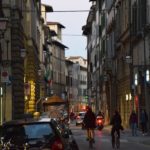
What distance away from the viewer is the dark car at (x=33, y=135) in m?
15.0

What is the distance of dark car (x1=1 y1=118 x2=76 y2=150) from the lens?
49.3 ft

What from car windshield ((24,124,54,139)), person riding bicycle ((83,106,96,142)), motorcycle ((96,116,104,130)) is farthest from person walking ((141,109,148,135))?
car windshield ((24,124,54,139))

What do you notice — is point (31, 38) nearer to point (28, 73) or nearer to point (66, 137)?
point (28, 73)

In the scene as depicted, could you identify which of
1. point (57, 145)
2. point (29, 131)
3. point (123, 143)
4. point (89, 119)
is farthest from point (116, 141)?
point (57, 145)

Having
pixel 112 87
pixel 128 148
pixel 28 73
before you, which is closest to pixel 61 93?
pixel 112 87

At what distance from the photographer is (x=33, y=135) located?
1543 centimetres

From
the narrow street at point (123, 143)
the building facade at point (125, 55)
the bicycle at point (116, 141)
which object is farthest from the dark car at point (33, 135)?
the building facade at point (125, 55)

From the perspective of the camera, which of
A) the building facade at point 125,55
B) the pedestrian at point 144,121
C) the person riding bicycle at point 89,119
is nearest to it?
the person riding bicycle at point 89,119

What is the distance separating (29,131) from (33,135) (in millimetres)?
150

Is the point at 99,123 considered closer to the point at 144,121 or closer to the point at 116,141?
the point at 144,121

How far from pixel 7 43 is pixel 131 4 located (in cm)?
1675

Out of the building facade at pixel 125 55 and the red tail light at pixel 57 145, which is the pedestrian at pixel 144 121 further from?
the red tail light at pixel 57 145

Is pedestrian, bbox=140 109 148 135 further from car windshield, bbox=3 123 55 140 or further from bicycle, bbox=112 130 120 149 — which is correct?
car windshield, bbox=3 123 55 140

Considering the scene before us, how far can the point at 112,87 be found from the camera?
76.8 meters
